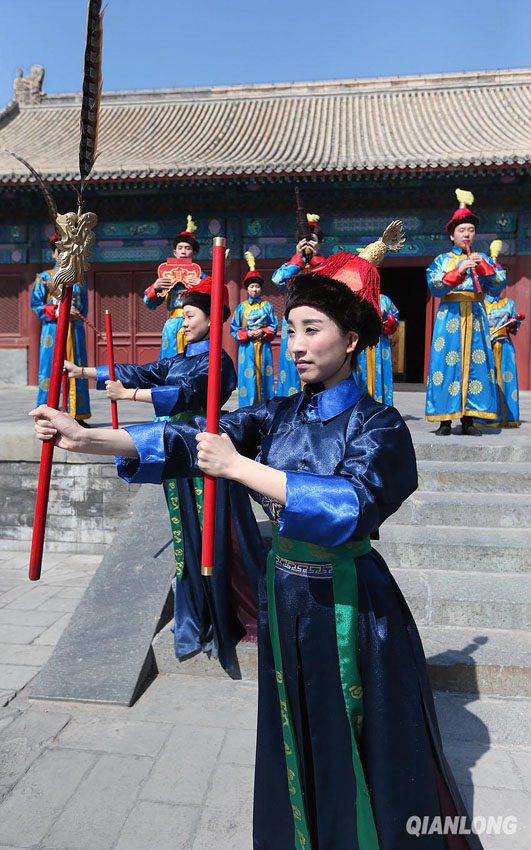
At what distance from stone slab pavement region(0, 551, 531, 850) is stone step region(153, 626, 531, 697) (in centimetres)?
6

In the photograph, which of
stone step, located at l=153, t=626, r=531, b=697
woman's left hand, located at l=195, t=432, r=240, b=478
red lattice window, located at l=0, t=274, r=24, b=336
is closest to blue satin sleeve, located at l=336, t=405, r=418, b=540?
woman's left hand, located at l=195, t=432, r=240, b=478

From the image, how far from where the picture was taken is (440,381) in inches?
231

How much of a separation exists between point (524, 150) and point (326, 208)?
3612 mm

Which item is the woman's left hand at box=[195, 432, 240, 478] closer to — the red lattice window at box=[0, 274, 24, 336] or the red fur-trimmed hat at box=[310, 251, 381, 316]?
the red fur-trimmed hat at box=[310, 251, 381, 316]

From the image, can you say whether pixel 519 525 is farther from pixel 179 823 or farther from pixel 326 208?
pixel 326 208

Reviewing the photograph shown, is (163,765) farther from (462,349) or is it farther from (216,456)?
(462,349)

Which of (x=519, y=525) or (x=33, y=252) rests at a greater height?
(x=33, y=252)

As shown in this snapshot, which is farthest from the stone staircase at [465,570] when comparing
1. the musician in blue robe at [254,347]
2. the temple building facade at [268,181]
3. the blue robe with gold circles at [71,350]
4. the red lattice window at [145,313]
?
the red lattice window at [145,313]

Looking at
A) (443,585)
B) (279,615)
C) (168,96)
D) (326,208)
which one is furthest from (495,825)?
(168,96)

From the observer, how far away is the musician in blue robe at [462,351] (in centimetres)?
563

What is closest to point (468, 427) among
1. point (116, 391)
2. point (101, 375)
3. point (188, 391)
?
point (188, 391)

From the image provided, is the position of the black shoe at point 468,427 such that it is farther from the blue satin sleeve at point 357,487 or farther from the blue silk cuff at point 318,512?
the blue silk cuff at point 318,512

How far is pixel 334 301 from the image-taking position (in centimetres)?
163

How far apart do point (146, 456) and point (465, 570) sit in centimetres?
267
